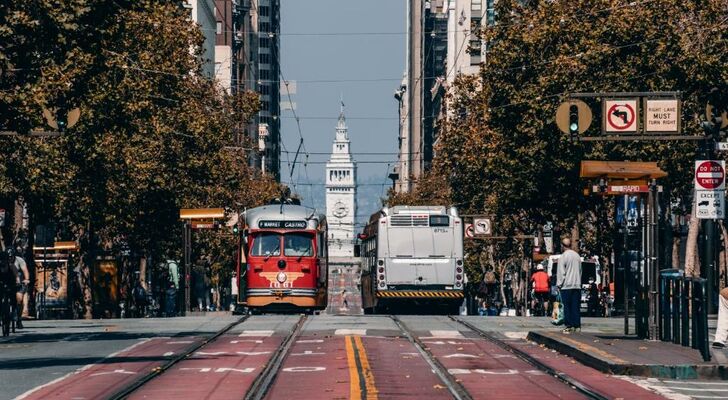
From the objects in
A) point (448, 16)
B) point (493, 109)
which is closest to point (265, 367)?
point (493, 109)

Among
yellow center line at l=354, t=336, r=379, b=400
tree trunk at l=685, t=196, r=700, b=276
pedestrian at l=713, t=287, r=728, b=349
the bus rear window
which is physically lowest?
yellow center line at l=354, t=336, r=379, b=400

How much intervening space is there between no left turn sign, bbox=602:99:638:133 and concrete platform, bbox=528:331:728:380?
14.5ft

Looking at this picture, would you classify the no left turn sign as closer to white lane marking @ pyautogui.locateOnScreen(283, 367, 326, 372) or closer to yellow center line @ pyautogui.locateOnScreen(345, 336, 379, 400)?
yellow center line @ pyautogui.locateOnScreen(345, 336, 379, 400)

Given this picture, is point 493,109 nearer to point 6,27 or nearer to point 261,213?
point 261,213

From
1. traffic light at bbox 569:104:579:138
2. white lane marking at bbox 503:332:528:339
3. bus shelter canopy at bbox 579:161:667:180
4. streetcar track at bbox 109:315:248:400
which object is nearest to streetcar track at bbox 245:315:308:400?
streetcar track at bbox 109:315:248:400

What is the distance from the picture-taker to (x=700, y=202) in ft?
80.3

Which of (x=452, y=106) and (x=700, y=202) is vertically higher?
(x=452, y=106)

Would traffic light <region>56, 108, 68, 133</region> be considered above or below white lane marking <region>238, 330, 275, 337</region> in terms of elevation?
above

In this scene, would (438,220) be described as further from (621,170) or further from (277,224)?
(621,170)

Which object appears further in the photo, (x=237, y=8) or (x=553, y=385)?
(x=237, y=8)

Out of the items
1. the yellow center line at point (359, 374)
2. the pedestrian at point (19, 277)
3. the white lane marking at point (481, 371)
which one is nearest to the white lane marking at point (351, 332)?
the yellow center line at point (359, 374)

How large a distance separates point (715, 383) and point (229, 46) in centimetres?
13745

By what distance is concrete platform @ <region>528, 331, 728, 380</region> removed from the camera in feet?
69.1

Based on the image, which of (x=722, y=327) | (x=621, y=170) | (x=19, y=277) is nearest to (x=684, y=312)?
(x=722, y=327)
